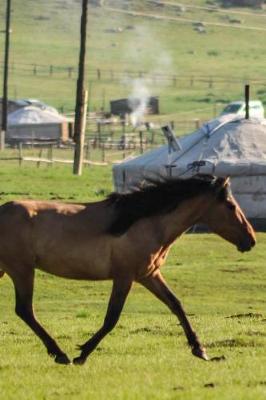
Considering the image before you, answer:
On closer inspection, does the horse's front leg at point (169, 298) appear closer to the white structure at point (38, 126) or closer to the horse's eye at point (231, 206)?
the horse's eye at point (231, 206)

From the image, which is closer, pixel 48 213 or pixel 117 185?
pixel 48 213

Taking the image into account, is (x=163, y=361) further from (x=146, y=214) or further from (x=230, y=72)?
(x=230, y=72)

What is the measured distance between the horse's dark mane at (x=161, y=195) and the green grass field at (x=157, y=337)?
3.89 feet

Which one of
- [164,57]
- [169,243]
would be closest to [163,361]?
[169,243]

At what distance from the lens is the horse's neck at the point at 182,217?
12297 millimetres

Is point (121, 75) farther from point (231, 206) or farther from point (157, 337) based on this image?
point (231, 206)

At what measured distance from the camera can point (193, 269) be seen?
24.2m

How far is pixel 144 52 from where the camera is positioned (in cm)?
10975

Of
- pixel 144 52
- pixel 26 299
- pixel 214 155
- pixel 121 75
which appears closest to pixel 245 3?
pixel 144 52

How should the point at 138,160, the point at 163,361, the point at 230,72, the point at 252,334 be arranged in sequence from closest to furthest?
the point at 163,361
the point at 252,334
the point at 138,160
the point at 230,72

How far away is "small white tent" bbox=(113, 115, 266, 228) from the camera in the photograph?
102ft

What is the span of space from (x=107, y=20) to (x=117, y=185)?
3268 inches

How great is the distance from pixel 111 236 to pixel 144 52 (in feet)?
322

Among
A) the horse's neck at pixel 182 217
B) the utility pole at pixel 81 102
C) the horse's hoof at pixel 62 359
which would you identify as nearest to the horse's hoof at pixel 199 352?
the horse's neck at pixel 182 217
